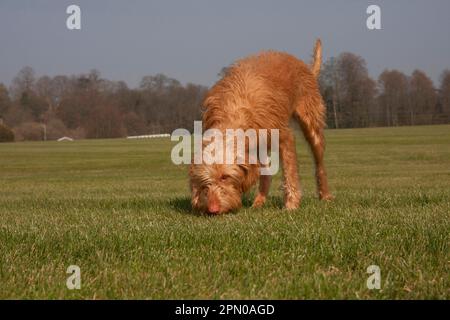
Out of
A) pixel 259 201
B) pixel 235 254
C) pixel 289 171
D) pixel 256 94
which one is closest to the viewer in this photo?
pixel 235 254

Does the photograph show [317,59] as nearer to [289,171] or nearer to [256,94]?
[289,171]

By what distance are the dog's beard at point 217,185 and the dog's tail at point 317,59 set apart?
10.8ft

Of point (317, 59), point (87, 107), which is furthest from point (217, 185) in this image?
point (87, 107)

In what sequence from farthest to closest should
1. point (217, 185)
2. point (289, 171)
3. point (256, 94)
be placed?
point (289, 171) < point (256, 94) < point (217, 185)

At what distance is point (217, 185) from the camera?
6.00 metres

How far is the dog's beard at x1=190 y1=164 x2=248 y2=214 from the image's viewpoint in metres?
5.99

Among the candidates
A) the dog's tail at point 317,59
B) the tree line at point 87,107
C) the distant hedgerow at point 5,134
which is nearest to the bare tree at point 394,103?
the tree line at point 87,107

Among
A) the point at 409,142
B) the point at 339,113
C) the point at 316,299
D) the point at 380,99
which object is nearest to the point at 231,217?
the point at 316,299

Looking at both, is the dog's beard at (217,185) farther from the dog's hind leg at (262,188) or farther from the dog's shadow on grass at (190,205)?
the dog's hind leg at (262,188)

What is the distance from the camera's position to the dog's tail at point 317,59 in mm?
8812

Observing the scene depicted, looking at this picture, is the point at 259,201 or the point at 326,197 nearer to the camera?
the point at 259,201

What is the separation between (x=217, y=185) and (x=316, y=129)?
279 centimetres

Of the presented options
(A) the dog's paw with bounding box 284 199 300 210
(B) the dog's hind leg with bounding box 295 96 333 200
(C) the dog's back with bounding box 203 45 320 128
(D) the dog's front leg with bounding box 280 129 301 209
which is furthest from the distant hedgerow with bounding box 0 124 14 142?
(A) the dog's paw with bounding box 284 199 300 210

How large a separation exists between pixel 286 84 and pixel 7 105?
91.2m
